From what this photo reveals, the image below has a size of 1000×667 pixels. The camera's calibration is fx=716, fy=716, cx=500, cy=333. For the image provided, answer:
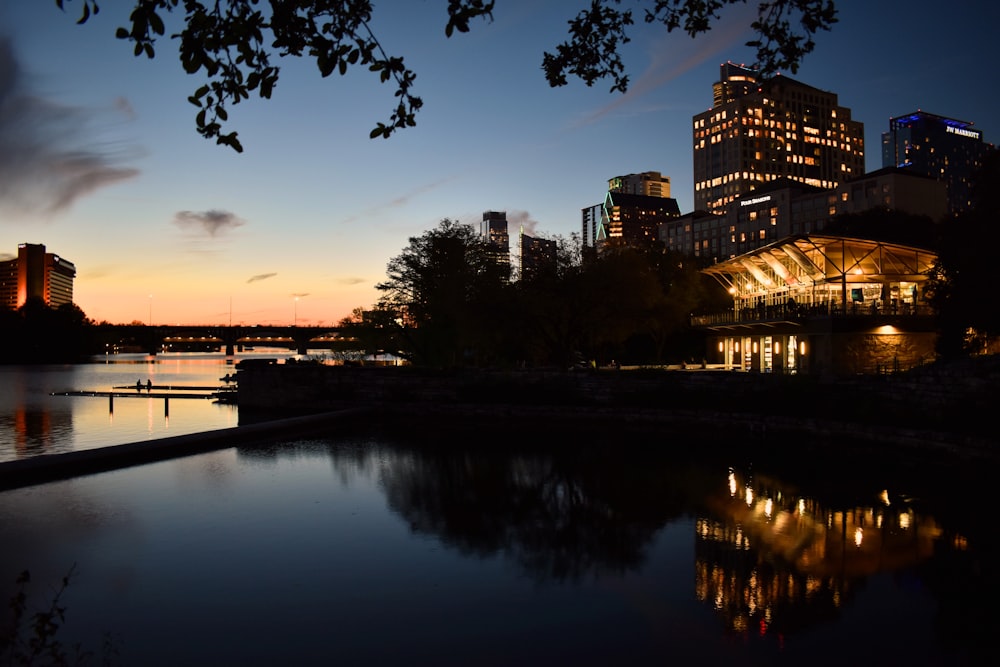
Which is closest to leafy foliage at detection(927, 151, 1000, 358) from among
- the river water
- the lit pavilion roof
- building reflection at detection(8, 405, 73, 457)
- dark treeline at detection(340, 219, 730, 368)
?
the lit pavilion roof

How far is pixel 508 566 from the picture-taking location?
11.3 m

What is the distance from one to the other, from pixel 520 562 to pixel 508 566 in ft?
0.94

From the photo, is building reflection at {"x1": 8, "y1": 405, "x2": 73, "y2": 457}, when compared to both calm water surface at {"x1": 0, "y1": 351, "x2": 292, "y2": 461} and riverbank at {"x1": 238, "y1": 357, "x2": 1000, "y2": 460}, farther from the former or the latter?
riverbank at {"x1": 238, "y1": 357, "x2": 1000, "y2": 460}

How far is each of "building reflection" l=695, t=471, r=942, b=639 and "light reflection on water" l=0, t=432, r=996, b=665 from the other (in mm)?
51

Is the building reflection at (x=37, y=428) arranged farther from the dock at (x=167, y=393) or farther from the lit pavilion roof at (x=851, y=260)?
the lit pavilion roof at (x=851, y=260)

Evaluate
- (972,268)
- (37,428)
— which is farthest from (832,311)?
(37,428)

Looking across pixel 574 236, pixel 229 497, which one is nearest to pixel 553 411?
pixel 574 236

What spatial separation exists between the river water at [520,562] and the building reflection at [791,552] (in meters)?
0.05

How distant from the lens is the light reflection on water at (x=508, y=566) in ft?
27.4

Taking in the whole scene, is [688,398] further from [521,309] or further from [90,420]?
[90,420]

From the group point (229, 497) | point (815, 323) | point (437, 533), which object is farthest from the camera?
point (815, 323)

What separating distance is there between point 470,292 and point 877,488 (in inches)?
1135

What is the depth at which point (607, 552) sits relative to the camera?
12.1 metres

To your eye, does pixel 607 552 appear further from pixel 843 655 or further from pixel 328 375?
pixel 328 375
